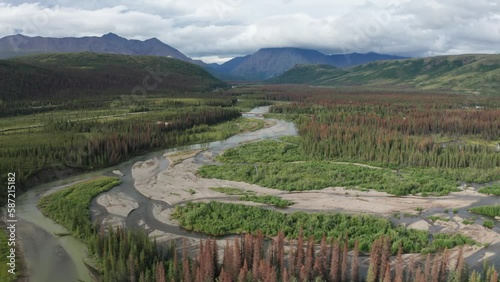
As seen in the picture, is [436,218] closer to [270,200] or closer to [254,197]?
[270,200]

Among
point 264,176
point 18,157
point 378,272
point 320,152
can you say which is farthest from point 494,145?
point 18,157

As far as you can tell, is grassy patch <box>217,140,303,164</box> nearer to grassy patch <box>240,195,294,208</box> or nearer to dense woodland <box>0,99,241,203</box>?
dense woodland <box>0,99,241,203</box>

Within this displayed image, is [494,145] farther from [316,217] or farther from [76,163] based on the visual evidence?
[76,163]

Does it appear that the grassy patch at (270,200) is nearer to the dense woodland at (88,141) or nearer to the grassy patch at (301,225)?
the grassy patch at (301,225)

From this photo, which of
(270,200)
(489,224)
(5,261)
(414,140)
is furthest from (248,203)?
(414,140)

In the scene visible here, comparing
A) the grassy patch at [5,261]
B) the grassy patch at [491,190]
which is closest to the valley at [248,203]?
the grassy patch at [491,190]

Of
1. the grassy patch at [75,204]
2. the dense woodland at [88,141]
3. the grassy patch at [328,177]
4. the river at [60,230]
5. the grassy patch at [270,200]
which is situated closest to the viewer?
the river at [60,230]

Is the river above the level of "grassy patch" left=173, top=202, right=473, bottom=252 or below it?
below

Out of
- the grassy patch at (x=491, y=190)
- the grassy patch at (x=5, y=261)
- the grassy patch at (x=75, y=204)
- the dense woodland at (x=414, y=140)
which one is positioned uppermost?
the dense woodland at (x=414, y=140)

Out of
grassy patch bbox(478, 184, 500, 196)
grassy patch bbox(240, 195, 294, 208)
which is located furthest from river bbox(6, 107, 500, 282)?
grassy patch bbox(240, 195, 294, 208)
